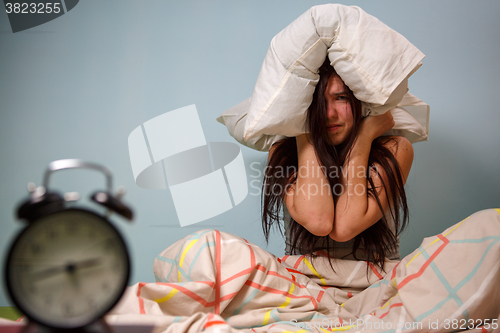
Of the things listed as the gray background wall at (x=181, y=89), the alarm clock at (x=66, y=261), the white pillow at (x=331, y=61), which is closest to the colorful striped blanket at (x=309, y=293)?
the alarm clock at (x=66, y=261)

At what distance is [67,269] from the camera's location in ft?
1.06

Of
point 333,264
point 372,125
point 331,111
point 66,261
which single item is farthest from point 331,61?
point 66,261

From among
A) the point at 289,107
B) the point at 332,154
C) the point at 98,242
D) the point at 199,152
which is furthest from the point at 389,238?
the point at 98,242

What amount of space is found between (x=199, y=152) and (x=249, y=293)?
2.80ft

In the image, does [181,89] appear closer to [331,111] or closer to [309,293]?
[331,111]

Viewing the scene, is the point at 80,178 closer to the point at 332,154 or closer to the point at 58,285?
the point at 332,154

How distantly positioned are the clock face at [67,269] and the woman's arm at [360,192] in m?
0.78

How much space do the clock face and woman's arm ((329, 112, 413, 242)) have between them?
0.78 m

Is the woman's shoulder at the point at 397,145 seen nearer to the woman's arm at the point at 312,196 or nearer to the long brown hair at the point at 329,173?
the long brown hair at the point at 329,173

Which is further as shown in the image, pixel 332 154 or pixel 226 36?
pixel 226 36

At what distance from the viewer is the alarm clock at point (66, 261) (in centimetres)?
32

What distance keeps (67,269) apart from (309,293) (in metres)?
0.68

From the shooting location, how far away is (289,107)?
91cm

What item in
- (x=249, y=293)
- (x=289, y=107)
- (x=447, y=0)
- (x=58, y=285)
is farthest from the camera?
(x=447, y=0)
